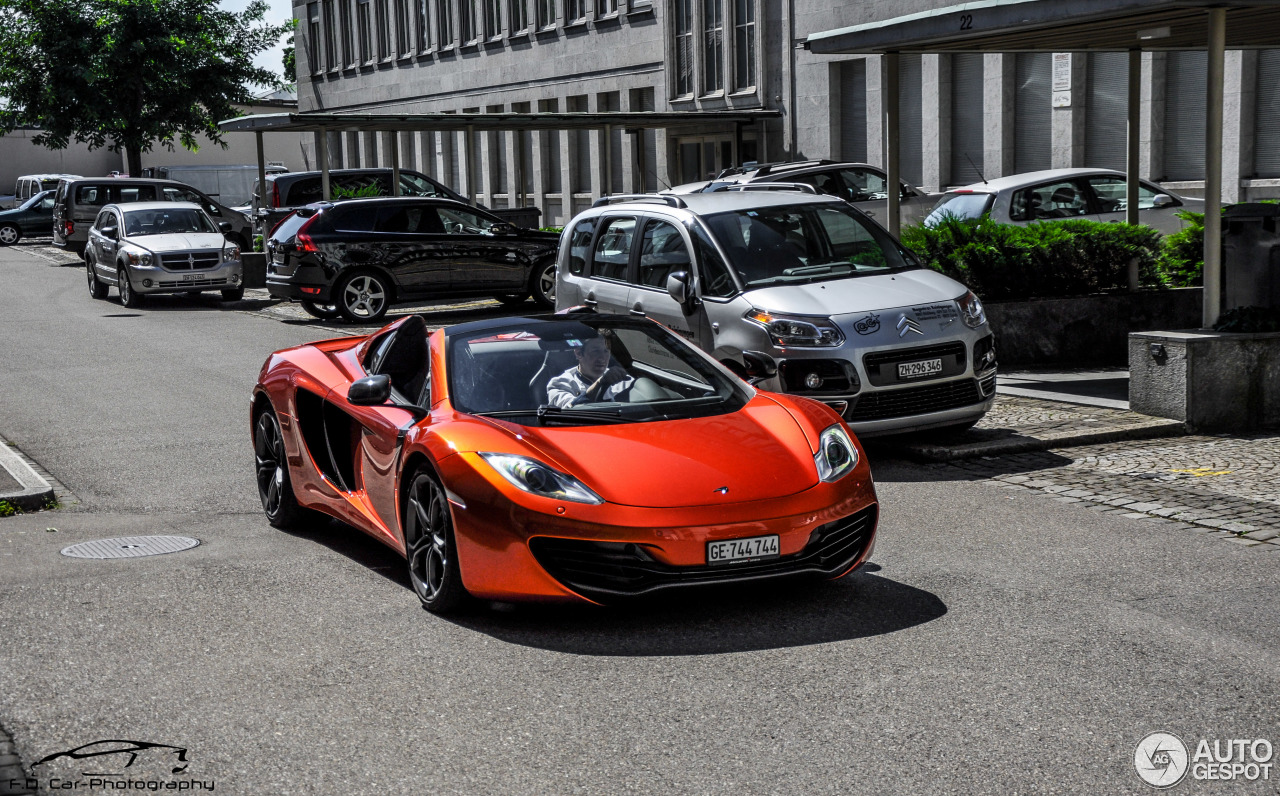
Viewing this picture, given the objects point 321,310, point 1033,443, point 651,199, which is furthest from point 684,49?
point 1033,443

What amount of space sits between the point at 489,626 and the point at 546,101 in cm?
3792

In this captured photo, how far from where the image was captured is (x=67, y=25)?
44.1 m

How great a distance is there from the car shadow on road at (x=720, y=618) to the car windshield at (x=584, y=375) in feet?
2.72

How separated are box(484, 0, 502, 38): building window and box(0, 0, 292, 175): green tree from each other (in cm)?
748

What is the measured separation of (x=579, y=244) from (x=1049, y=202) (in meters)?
8.11

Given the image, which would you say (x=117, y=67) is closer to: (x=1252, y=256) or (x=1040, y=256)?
(x=1040, y=256)

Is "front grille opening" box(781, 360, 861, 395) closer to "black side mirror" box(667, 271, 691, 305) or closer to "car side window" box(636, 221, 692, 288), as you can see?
"black side mirror" box(667, 271, 691, 305)

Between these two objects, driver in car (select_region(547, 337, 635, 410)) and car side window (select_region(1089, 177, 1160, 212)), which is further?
car side window (select_region(1089, 177, 1160, 212))

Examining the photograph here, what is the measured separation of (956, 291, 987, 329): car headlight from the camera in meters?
10.4

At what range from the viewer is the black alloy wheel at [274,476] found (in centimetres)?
832

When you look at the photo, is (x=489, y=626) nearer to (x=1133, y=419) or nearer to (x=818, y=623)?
(x=818, y=623)

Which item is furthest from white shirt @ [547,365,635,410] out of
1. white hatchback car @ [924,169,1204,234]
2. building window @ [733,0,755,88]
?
building window @ [733,0,755,88]

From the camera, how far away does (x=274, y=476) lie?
335 inches

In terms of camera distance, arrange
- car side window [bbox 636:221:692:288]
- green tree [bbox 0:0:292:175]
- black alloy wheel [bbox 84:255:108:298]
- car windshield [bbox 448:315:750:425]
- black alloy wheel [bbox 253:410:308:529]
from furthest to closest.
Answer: green tree [bbox 0:0:292:175], black alloy wheel [bbox 84:255:108:298], car side window [bbox 636:221:692:288], black alloy wheel [bbox 253:410:308:529], car windshield [bbox 448:315:750:425]
